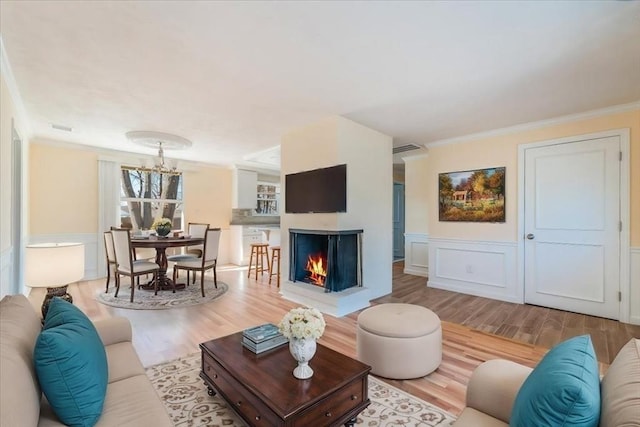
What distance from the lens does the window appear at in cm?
579

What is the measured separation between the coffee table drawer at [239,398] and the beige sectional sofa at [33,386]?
0.39m

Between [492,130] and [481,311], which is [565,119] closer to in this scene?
[492,130]

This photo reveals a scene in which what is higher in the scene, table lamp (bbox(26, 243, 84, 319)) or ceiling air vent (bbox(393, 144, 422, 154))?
ceiling air vent (bbox(393, 144, 422, 154))

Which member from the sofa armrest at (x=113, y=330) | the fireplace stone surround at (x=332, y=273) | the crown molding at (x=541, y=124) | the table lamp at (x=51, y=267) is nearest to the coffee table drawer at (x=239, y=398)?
the sofa armrest at (x=113, y=330)

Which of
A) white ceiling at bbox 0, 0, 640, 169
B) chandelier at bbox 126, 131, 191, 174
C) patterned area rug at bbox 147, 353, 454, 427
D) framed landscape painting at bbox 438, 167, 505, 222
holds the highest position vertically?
white ceiling at bbox 0, 0, 640, 169

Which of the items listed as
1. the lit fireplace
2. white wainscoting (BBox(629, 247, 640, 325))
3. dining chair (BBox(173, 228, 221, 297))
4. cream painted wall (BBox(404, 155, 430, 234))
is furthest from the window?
white wainscoting (BBox(629, 247, 640, 325))

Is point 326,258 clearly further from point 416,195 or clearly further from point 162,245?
point 416,195

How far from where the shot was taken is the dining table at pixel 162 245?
4223 mm

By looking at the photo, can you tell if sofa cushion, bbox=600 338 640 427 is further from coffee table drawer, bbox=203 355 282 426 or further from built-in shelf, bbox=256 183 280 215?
built-in shelf, bbox=256 183 280 215

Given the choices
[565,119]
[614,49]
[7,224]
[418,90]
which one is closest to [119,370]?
[7,224]

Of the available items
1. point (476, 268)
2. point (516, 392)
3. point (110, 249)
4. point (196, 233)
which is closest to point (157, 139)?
point (110, 249)

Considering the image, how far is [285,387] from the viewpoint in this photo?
4.59 feet

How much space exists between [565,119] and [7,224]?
20.6 ft

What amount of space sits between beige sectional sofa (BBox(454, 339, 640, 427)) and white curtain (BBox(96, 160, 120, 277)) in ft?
20.5
